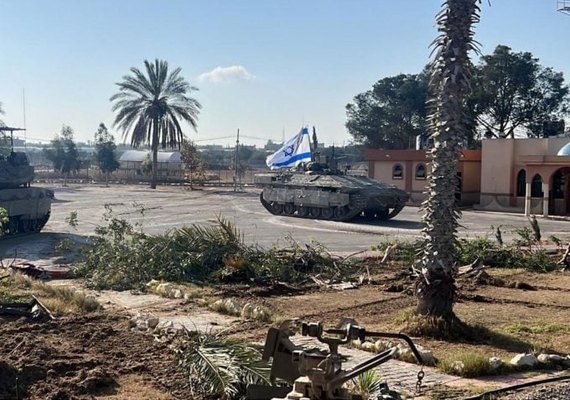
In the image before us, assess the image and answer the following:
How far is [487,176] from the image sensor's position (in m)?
42.4

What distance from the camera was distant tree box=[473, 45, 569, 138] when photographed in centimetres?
5516

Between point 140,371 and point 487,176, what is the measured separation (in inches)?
1458

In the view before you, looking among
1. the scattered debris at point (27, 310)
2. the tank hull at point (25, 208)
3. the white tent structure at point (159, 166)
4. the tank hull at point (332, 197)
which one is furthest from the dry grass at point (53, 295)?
the white tent structure at point (159, 166)

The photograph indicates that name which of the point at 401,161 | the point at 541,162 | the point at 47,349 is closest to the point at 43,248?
the point at 47,349

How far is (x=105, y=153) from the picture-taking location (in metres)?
80.8

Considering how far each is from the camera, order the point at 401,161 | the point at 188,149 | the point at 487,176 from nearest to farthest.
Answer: the point at 487,176 → the point at 401,161 → the point at 188,149

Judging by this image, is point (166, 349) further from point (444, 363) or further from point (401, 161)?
point (401, 161)

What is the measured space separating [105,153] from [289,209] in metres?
49.5

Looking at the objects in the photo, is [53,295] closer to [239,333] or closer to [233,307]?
[233,307]

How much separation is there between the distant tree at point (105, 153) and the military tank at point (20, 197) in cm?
5322

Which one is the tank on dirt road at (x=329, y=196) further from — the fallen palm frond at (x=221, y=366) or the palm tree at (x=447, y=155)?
the fallen palm frond at (x=221, y=366)

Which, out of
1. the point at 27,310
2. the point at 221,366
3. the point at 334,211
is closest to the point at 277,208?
the point at 334,211

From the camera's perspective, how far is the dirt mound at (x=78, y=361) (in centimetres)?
702

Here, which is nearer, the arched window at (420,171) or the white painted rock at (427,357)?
the white painted rock at (427,357)
